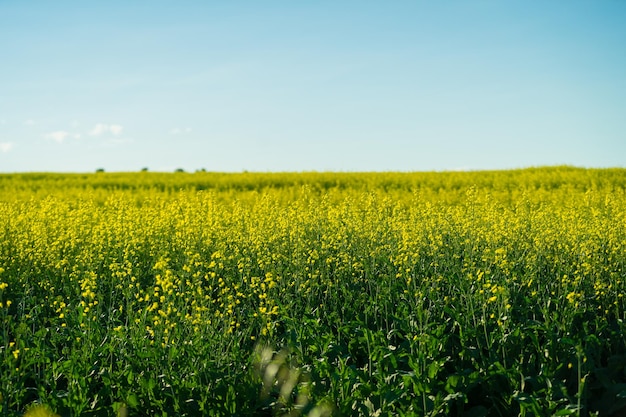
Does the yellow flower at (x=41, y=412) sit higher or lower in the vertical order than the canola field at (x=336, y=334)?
lower

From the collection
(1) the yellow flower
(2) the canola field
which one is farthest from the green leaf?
(1) the yellow flower

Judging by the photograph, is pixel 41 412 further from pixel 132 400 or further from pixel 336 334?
pixel 336 334

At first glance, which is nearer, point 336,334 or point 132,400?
point 132,400

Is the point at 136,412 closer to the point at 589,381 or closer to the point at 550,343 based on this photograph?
the point at 550,343

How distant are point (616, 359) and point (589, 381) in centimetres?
38

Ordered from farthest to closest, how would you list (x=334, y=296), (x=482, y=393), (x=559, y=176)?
(x=559, y=176) → (x=334, y=296) → (x=482, y=393)

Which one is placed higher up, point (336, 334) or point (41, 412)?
point (336, 334)

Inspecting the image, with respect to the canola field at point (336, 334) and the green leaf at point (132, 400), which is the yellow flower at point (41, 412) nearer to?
the canola field at point (336, 334)

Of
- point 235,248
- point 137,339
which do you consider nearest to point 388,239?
point 235,248

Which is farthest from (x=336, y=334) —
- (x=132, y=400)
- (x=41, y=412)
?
(x=41, y=412)

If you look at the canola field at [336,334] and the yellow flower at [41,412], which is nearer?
the yellow flower at [41,412]

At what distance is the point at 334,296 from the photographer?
6438 millimetres

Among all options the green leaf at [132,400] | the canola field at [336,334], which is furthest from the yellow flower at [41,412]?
the green leaf at [132,400]

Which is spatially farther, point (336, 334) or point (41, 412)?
point (336, 334)
